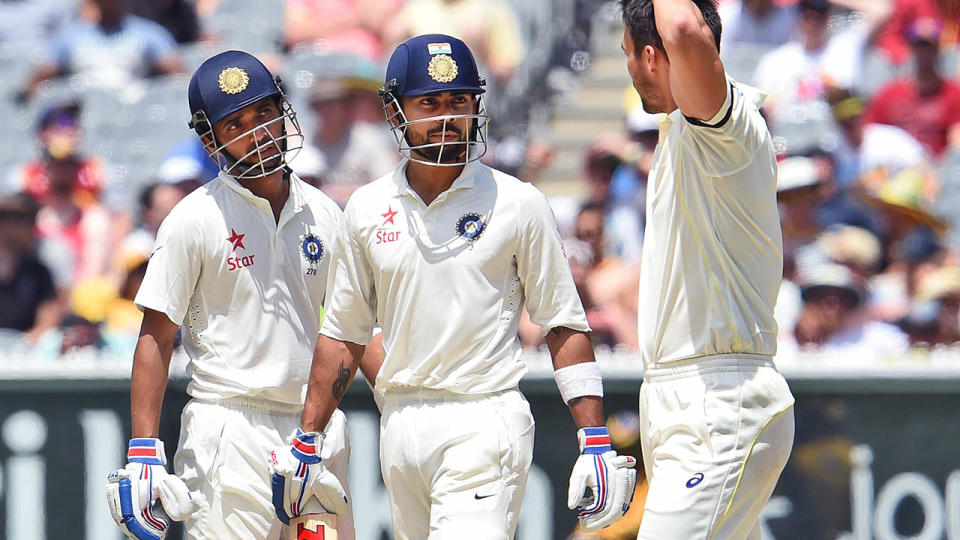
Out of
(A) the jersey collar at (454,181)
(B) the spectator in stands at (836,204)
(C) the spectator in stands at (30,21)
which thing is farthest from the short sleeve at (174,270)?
(C) the spectator in stands at (30,21)

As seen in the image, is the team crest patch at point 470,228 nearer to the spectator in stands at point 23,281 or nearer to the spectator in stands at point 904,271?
the spectator in stands at point 904,271

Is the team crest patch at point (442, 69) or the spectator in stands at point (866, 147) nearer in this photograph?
the team crest patch at point (442, 69)

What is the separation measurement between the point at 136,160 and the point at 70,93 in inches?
35.3

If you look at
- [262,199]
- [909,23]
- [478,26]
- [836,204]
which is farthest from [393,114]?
[909,23]

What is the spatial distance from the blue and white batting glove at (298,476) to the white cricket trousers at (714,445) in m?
1.05

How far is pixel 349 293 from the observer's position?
4.25 metres

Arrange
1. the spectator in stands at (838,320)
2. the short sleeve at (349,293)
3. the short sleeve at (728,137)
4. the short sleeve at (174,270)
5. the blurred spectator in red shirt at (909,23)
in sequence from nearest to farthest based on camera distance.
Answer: the short sleeve at (728,137), the short sleeve at (349,293), the short sleeve at (174,270), the spectator in stands at (838,320), the blurred spectator in red shirt at (909,23)

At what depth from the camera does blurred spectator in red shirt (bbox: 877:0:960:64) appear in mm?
9031

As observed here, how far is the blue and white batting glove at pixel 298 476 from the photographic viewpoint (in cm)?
423

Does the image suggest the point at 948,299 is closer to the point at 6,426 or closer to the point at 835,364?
the point at 835,364

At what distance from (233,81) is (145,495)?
1320mm

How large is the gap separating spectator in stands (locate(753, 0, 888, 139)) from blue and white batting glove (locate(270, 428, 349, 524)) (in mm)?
5160

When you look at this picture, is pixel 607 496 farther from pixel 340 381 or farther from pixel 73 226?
pixel 73 226

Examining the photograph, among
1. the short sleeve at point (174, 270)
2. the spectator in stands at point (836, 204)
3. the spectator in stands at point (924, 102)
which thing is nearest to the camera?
the short sleeve at point (174, 270)
